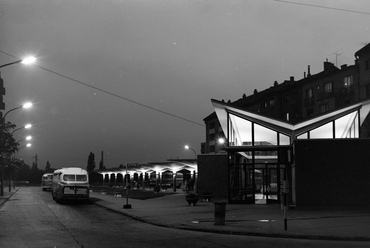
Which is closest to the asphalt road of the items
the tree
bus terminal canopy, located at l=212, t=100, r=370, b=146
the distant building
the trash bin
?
the trash bin

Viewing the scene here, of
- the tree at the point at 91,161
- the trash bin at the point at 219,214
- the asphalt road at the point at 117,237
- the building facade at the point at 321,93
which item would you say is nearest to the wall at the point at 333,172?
the trash bin at the point at 219,214

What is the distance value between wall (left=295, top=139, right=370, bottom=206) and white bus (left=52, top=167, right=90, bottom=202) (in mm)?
16677

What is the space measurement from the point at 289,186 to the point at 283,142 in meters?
2.93

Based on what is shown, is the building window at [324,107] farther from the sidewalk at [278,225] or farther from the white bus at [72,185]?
the sidewalk at [278,225]

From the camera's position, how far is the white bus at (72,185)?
36344mm

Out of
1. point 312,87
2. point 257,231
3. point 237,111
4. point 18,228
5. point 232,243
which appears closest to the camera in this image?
point 232,243

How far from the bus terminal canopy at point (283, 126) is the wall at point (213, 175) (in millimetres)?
8198

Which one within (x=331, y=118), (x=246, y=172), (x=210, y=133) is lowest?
(x=246, y=172)

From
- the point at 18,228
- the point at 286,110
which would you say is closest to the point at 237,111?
the point at 18,228

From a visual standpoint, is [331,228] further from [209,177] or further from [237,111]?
[209,177]

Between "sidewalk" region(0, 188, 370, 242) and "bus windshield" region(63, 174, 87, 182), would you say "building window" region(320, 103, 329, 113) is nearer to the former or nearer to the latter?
"bus windshield" region(63, 174, 87, 182)

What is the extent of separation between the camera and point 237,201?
31281mm

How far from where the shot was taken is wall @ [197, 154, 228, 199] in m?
40.8

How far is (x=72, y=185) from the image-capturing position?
120 feet
